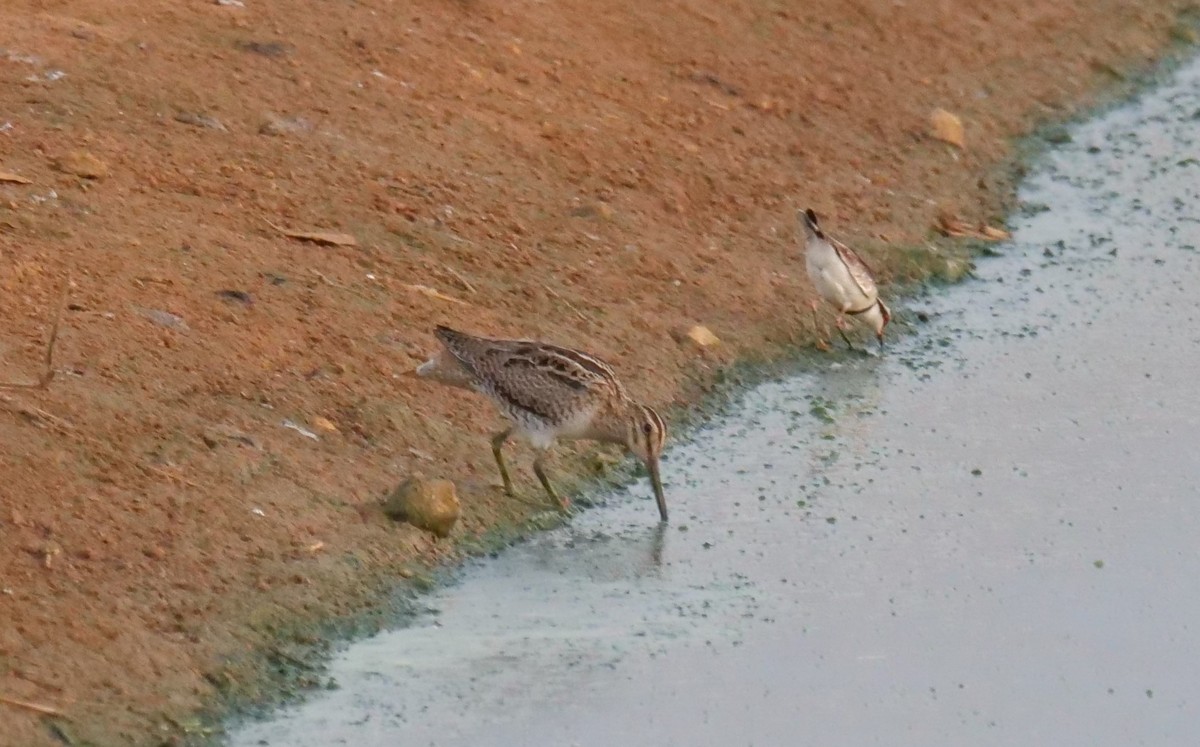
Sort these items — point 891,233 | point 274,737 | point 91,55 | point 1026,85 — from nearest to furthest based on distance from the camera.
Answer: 1. point 274,737
2. point 91,55
3. point 891,233
4. point 1026,85

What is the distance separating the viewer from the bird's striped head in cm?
815

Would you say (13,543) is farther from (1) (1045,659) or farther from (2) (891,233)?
(2) (891,233)

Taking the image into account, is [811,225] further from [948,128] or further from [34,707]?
[34,707]

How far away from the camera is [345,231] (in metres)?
9.60

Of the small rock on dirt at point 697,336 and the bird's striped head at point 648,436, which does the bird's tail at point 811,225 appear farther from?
the bird's striped head at point 648,436

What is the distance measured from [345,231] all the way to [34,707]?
375 cm

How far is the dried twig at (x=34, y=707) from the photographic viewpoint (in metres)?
6.18

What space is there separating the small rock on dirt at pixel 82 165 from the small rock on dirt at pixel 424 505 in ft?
8.14

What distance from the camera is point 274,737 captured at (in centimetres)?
638

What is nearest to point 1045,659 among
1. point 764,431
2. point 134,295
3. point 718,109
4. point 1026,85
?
point 764,431

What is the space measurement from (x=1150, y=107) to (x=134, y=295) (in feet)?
23.0

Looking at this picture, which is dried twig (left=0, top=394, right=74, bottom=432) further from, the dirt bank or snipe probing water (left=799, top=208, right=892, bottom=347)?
snipe probing water (left=799, top=208, right=892, bottom=347)

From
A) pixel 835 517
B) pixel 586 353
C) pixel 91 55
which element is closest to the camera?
pixel 835 517

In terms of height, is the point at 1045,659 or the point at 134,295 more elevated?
the point at 1045,659
